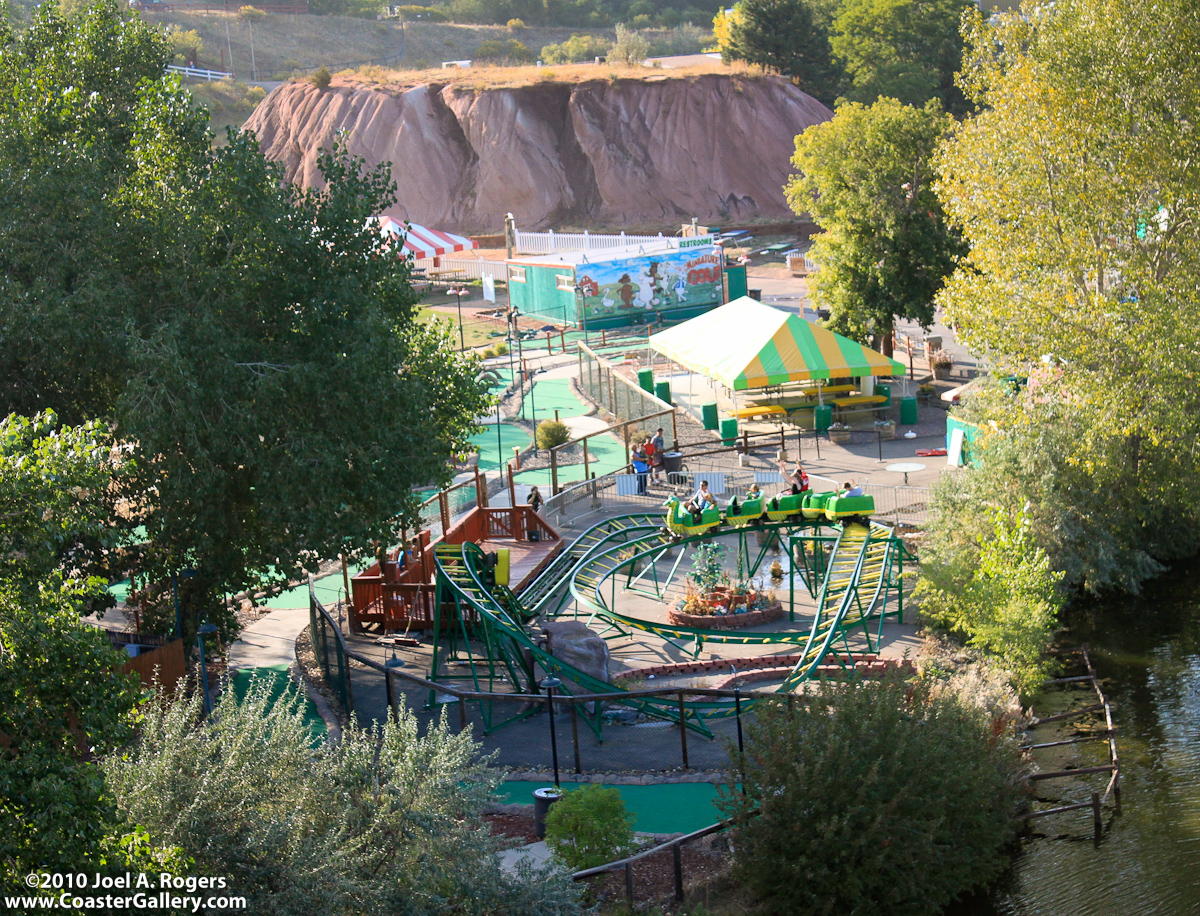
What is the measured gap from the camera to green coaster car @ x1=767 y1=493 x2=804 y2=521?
2036cm

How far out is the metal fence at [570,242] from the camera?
5456 centimetres

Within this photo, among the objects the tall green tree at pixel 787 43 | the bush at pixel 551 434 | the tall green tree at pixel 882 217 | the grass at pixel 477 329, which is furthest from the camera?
the tall green tree at pixel 787 43

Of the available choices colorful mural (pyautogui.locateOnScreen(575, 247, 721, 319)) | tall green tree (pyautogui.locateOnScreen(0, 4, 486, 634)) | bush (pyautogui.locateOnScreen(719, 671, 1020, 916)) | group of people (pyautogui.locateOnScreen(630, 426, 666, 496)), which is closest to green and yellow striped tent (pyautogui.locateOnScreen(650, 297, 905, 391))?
group of people (pyautogui.locateOnScreen(630, 426, 666, 496))

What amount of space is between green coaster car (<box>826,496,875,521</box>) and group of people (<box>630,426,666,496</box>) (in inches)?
262

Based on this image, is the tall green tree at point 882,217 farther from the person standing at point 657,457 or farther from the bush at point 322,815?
the bush at point 322,815

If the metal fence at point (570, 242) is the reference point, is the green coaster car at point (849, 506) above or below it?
below

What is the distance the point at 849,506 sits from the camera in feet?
66.3

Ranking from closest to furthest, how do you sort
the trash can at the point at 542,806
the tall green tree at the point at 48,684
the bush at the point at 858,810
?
the tall green tree at the point at 48,684 < the bush at the point at 858,810 < the trash can at the point at 542,806

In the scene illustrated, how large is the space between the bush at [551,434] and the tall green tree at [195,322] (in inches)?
503

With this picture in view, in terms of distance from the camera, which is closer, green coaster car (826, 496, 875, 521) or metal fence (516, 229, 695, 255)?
green coaster car (826, 496, 875, 521)

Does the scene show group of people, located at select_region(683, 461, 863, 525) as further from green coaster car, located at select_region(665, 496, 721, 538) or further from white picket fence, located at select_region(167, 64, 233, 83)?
white picket fence, located at select_region(167, 64, 233, 83)

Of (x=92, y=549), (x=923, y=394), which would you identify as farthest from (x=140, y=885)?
(x=923, y=394)

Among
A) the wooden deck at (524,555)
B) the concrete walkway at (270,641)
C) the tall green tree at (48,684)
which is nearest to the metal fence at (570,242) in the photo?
the wooden deck at (524,555)

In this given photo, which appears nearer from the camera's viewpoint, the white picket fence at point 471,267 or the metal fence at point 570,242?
the metal fence at point 570,242
